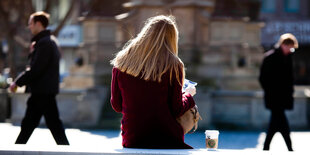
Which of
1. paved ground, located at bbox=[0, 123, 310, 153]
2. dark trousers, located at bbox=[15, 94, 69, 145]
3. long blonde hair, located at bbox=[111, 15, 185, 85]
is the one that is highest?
long blonde hair, located at bbox=[111, 15, 185, 85]

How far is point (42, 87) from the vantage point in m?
7.26

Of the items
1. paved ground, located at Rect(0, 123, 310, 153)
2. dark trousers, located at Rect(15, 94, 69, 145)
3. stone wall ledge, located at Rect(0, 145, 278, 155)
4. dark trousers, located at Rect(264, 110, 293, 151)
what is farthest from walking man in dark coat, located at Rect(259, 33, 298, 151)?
stone wall ledge, located at Rect(0, 145, 278, 155)

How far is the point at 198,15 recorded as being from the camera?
15305mm

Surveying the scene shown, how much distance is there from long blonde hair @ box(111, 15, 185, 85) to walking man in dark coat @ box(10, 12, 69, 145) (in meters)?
3.15

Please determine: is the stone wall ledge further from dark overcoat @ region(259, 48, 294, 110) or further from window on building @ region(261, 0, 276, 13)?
window on building @ region(261, 0, 276, 13)

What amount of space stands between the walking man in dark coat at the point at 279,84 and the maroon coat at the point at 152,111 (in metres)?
4.06

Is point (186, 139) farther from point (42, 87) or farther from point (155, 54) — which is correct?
point (155, 54)

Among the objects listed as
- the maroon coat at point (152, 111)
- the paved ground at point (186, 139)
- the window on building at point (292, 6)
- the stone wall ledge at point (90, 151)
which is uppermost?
the maroon coat at point (152, 111)

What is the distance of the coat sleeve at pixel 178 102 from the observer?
417cm

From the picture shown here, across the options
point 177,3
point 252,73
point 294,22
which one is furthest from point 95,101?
point 294,22

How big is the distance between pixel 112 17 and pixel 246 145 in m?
9.13

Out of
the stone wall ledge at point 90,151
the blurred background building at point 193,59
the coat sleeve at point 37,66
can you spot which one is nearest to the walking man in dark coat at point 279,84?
the coat sleeve at point 37,66

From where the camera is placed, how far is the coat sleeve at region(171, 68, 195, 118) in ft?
13.7

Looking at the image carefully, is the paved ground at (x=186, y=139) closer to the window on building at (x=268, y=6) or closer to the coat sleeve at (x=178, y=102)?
the coat sleeve at (x=178, y=102)
